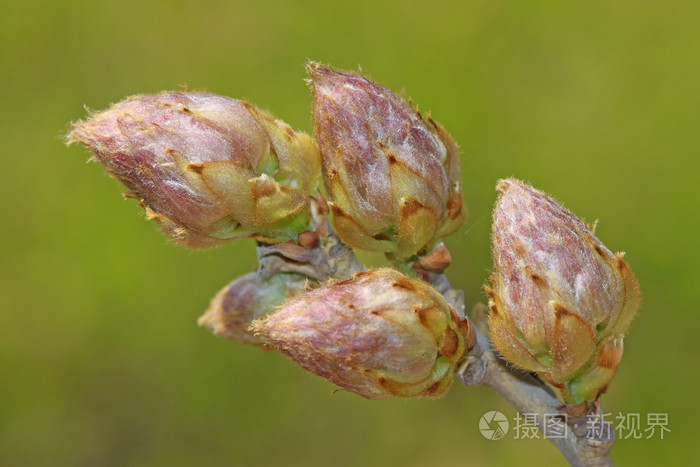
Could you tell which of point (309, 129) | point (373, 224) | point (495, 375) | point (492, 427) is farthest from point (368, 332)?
point (309, 129)

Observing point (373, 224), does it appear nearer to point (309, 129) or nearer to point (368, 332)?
point (368, 332)

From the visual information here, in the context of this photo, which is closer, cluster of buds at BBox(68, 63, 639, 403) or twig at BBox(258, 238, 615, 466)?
cluster of buds at BBox(68, 63, 639, 403)

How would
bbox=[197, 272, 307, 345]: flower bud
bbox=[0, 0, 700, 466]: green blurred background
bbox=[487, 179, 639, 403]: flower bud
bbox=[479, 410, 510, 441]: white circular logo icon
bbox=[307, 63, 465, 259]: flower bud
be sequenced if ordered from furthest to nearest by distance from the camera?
bbox=[0, 0, 700, 466]: green blurred background, bbox=[479, 410, 510, 441]: white circular logo icon, bbox=[197, 272, 307, 345]: flower bud, bbox=[307, 63, 465, 259]: flower bud, bbox=[487, 179, 639, 403]: flower bud

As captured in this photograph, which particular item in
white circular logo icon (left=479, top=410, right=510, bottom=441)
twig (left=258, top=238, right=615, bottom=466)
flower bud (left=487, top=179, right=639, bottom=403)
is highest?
flower bud (left=487, top=179, right=639, bottom=403)

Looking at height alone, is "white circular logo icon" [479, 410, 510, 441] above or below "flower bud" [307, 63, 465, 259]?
below

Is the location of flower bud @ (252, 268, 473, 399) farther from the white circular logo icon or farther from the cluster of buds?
the white circular logo icon

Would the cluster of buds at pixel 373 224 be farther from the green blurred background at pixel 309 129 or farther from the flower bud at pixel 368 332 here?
the green blurred background at pixel 309 129

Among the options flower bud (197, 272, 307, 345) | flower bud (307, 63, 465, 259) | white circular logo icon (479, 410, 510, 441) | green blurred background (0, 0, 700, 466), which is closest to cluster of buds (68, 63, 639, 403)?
flower bud (307, 63, 465, 259)

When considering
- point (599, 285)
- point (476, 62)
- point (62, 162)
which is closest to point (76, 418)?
point (62, 162)
